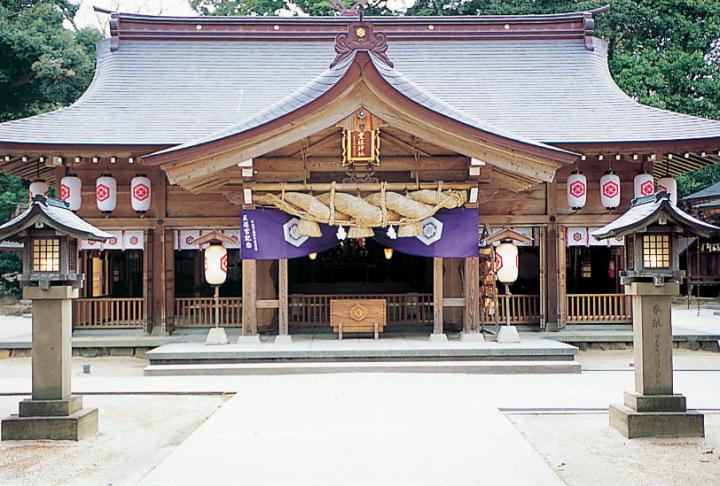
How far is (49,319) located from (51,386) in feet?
2.49

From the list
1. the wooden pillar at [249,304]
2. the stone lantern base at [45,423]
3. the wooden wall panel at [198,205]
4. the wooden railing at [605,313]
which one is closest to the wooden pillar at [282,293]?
the wooden pillar at [249,304]

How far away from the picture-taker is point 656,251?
741cm

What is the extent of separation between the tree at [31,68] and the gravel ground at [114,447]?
768 inches

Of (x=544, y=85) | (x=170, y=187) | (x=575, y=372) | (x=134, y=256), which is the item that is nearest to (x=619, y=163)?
(x=544, y=85)

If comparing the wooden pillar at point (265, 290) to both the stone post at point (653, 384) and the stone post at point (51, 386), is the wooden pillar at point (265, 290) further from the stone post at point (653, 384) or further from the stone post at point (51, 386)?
the stone post at point (653, 384)

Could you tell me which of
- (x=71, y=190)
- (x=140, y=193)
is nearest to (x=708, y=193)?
(x=140, y=193)

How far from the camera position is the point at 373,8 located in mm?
34250

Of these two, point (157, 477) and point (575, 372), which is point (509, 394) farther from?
point (157, 477)

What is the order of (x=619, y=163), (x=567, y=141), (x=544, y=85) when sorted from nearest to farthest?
(x=567, y=141)
(x=619, y=163)
(x=544, y=85)

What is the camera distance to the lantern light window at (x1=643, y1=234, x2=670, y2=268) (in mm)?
7391

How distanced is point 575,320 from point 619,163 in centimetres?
377

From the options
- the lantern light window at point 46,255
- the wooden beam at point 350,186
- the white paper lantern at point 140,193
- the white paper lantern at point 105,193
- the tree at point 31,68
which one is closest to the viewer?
the lantern light window at point 46,255

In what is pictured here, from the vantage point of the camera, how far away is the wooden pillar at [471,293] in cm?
1233

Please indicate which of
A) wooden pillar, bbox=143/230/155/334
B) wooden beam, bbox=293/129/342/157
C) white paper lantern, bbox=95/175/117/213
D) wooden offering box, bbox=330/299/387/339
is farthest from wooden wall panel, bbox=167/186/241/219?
wooden offering box, bbox=330/299/387/339
